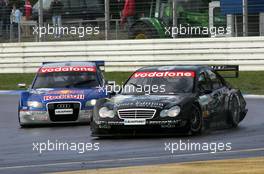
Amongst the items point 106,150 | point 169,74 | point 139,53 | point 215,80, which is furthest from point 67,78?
point 139,53

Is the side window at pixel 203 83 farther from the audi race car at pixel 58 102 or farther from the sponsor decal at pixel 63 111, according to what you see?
the sponsor decal at pixel 63 111

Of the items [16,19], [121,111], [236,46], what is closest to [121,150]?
[121,111]

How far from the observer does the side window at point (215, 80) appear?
632 inches

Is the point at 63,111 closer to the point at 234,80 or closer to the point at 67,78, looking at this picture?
the point at 67,78

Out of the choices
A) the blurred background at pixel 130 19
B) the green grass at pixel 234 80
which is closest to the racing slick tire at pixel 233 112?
the green grass at pixel 234 80

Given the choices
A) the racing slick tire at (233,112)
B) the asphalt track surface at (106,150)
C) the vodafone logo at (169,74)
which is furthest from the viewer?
the racing slick tire at (233,112)

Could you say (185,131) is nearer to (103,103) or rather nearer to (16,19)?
(103,103)

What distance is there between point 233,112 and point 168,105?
214cm

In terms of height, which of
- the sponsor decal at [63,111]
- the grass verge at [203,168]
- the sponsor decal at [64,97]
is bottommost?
the sponsor decal at [63,111]

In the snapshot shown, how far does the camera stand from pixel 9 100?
2514cm

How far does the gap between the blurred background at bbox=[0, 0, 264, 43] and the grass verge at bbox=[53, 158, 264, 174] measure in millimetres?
17243

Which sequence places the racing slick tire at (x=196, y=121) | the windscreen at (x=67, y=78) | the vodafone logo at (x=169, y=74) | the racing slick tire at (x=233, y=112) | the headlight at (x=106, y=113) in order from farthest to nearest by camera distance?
1. the windscreen at (x=67, y=78)
2. the racing slick tire at (x=233, y=112)
3. the vodafone logo at (x=169, y=74)
4. the headlight at (x=106, y=113)
5. the racing slick tire at (x=196, y=121)

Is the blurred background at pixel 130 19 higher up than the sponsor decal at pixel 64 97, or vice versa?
the blurred background at pixel 130 19

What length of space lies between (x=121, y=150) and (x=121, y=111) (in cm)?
177
